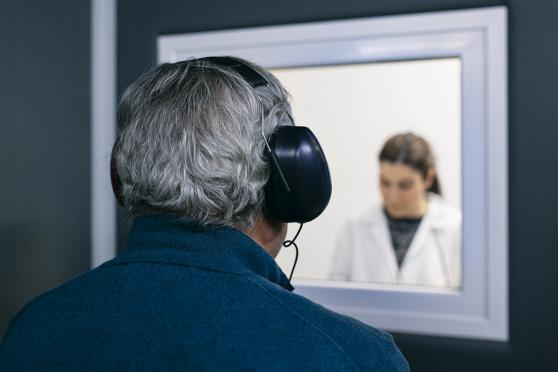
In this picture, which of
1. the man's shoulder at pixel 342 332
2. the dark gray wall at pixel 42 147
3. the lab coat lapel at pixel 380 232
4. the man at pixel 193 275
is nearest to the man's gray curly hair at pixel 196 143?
the man at pixel 193 275

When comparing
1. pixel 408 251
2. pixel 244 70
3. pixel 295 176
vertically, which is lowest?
pixel 408 251

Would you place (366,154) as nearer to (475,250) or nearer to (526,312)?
(475,250)

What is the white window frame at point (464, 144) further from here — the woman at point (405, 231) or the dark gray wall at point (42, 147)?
the dark gray wall at point (42, 147)

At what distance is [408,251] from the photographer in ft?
5.51

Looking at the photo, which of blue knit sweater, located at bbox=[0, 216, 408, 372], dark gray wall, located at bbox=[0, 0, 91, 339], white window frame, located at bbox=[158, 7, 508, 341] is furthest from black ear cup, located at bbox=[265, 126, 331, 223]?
dark gray wall, located at bbox=[0, 0, 91, 339]

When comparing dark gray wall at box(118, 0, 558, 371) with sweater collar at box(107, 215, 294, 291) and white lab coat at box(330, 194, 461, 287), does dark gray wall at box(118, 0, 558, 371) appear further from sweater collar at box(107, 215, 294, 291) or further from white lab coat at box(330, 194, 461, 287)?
sweater collar at box(107, 215, 294, 291)

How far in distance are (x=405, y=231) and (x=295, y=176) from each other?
995 mm

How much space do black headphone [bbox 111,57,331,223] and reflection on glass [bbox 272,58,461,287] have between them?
82 cm

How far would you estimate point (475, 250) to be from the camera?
58.7 inches

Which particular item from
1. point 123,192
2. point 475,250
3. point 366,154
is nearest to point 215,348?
point 123,192

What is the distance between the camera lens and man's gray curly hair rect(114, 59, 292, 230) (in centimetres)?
74

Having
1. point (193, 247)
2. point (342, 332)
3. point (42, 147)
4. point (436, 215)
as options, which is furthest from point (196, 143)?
point (436, 215)

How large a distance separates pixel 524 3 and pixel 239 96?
3.34ft

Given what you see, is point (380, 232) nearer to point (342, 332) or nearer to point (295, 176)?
point (295, 176)
